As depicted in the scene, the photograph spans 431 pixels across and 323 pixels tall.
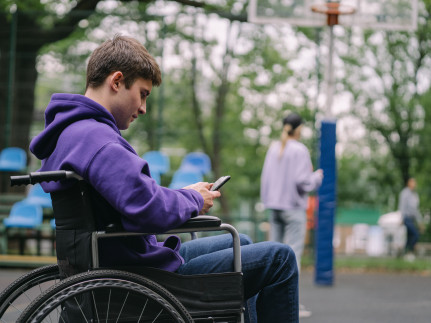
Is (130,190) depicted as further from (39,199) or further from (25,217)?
(39,199)

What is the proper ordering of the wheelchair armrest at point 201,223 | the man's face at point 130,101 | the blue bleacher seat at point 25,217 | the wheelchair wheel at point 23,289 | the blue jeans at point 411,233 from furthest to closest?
the blue jeans at point 411,233, the blue bleacher seat at point 25,217, the wheelchair wheel at point 23,289, the man's face at point 130,101, the wheelchair armrest at point 201,223

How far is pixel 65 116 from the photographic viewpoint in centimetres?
225

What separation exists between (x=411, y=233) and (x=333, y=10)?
8079mm

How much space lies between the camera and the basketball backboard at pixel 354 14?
23.8 ft

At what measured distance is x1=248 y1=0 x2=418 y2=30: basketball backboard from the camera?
23.8 ft

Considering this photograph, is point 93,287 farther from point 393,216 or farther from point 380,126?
point 393,216

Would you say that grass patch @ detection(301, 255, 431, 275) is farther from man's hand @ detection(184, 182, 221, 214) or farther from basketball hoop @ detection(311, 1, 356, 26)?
man's hand @ detection(184, 182, 221, 214)

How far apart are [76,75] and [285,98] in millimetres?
3751

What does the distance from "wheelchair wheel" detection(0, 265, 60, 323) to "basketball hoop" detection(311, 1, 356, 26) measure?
526 centimetres

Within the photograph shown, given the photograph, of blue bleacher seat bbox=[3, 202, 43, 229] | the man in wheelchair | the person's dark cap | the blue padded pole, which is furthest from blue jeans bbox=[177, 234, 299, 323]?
blue bleacher seat bbox=[3, 202, 43, 229]

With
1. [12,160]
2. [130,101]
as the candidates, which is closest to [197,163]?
[12,160]

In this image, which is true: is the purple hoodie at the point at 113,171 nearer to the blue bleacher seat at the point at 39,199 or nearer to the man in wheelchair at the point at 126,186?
the man in wheelchair at the point at 126,186

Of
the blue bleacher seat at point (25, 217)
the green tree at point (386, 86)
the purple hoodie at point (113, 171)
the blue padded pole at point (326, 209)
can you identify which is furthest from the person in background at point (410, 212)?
the purple hoodie at point (113, 171)

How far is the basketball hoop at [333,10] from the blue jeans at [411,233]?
297 inches
